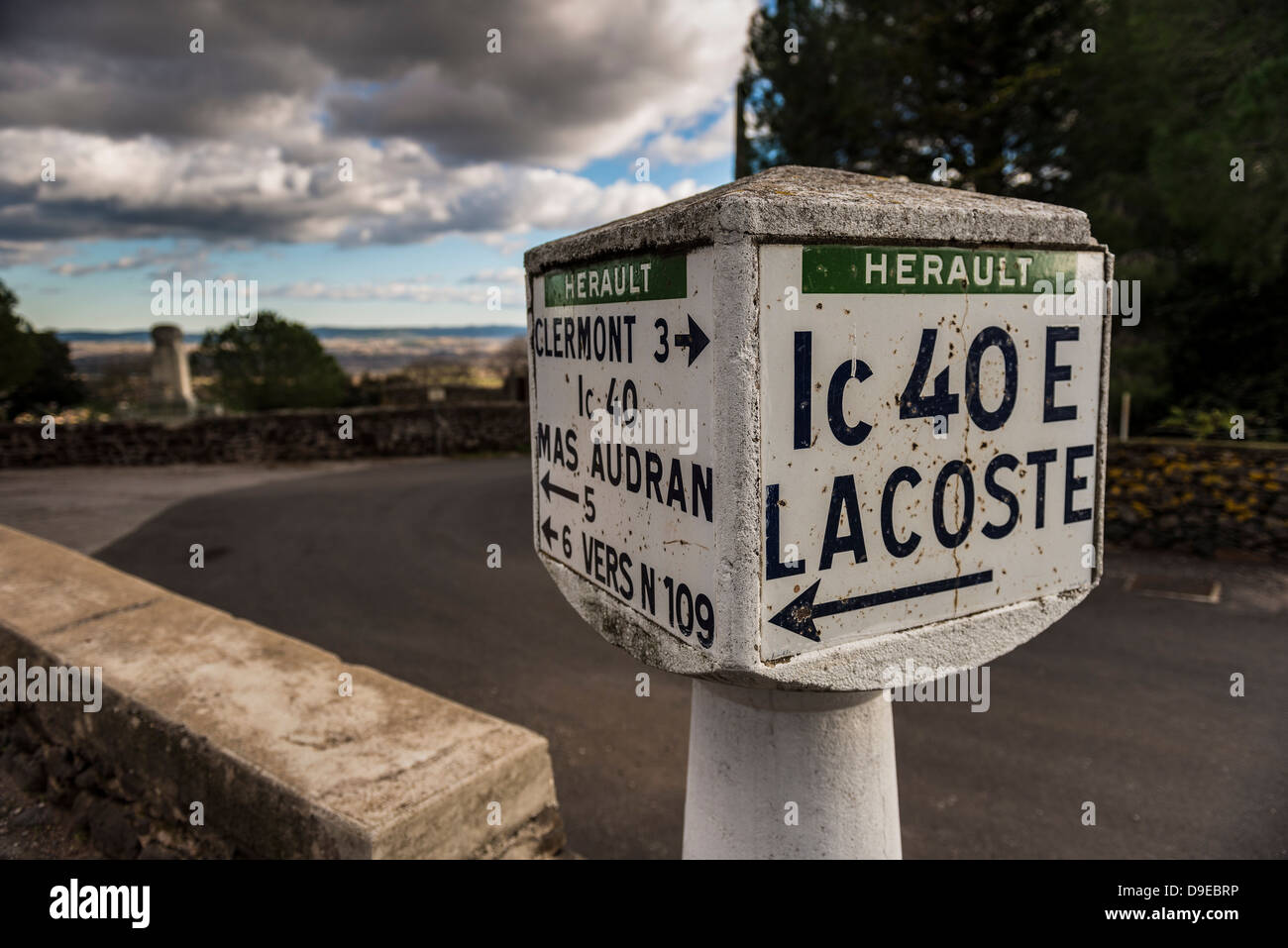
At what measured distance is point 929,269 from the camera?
4.16 feet

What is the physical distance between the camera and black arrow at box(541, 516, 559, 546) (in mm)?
1789

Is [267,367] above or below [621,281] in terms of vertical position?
above

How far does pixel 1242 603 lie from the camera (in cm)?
713

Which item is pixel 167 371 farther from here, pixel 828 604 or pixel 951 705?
pixel 828 604

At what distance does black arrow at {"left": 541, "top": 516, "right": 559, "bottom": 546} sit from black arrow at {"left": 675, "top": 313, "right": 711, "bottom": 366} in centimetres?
68

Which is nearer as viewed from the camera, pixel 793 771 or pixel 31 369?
pixel 793 771

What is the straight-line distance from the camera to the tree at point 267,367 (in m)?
24.2

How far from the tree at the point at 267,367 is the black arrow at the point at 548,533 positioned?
24442 millimetres

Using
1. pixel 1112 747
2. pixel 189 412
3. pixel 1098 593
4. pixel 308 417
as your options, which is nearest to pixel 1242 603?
pixel 1098 593

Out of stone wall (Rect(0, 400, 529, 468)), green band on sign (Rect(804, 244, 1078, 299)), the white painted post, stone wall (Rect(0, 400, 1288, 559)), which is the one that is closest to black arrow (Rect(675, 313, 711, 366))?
green band on sign (Rect(804, 244, 1078, 299))

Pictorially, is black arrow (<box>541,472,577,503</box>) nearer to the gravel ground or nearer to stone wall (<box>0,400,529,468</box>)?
the gravel ground

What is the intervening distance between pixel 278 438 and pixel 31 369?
815 cm

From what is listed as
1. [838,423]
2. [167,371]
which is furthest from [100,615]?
[167,371]

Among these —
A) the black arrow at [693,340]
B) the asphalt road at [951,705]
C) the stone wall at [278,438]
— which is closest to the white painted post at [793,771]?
the black arrow at [693,340]
